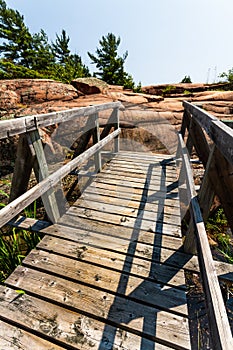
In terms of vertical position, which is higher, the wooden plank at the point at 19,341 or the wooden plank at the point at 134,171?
the wooden plank at the point at 134,171

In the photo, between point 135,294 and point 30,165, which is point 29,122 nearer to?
point 30,165

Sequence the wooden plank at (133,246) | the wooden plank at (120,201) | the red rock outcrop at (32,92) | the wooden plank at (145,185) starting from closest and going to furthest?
the wooden plank at (133,246), the wooden plank at (120,201), the wooden plank at (145,185), the red rock outcrop at (32,92)

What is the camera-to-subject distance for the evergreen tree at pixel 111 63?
14.0 meters

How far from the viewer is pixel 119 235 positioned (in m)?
2.40

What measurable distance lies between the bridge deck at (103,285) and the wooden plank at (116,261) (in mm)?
10

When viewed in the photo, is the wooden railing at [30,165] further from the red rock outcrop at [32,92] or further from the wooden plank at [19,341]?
the red rock outcrop at [32,92]

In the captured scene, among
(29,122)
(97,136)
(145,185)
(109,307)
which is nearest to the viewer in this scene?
(109,307)

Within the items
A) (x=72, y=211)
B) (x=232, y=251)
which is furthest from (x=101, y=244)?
(x=232, y=251)

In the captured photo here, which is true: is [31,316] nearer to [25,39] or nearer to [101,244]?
[101,244]

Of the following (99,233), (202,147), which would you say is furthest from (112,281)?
(202,147)

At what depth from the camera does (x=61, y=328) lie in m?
1.47

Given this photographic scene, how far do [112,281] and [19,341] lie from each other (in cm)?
87

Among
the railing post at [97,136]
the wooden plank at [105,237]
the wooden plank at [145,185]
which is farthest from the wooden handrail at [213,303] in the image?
the railing post at [97,136]

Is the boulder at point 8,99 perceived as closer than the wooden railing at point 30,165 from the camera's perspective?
No
